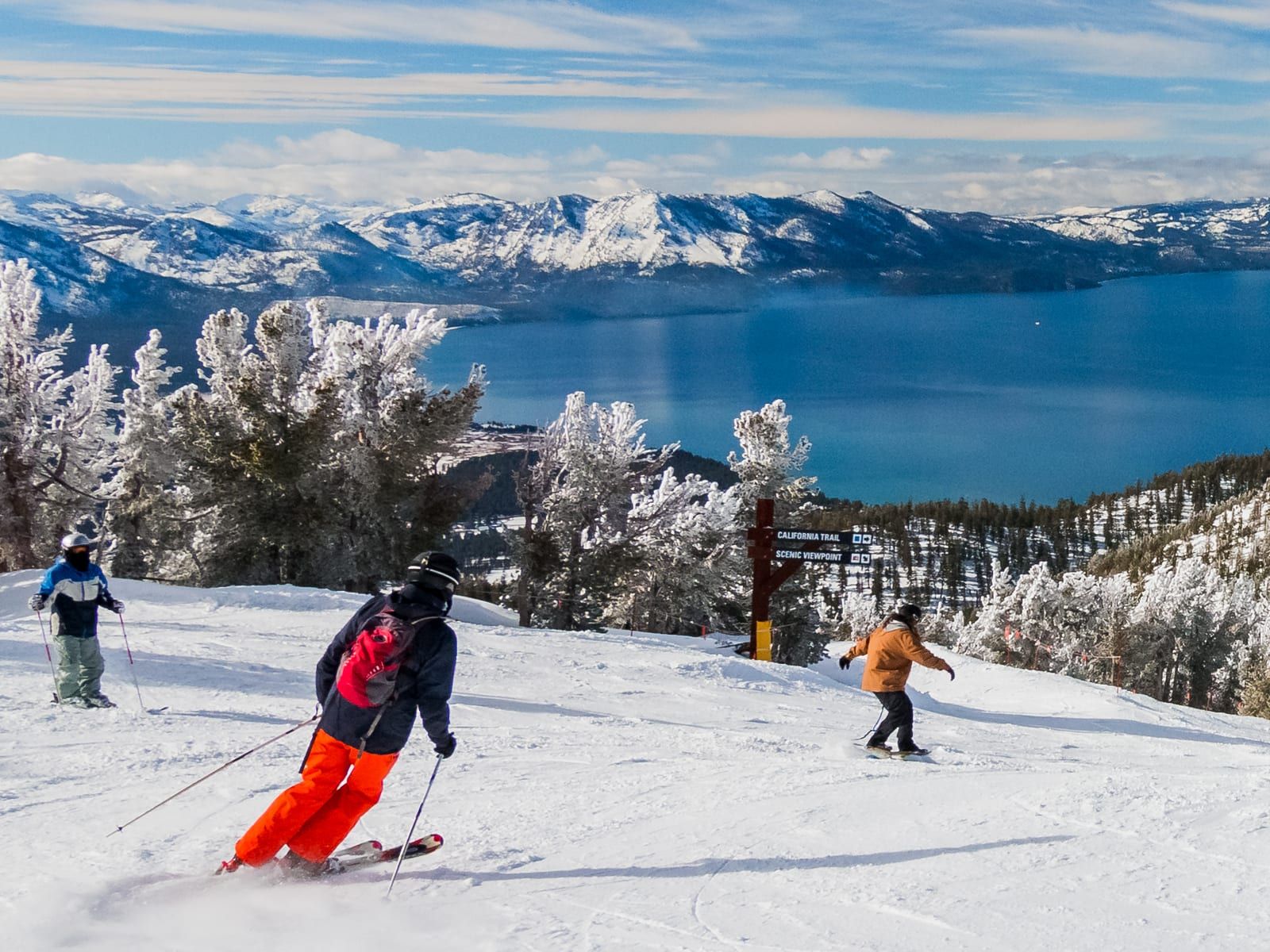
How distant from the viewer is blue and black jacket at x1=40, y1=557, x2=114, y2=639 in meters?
8.47

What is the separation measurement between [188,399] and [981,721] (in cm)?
2146

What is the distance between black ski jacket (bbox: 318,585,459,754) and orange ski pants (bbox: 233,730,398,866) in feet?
0.28

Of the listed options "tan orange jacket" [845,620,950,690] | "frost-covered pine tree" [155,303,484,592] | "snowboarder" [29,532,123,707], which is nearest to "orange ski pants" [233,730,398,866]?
"snowboarder" [29,532,123,707]

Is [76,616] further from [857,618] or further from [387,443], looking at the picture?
[857,618]

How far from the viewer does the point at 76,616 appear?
855cm

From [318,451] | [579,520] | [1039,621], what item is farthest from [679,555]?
[1039,621]

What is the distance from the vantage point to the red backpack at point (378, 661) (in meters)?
4.78

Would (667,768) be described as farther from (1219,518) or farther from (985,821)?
(1219,518)

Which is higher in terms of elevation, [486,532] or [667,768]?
[667,768]

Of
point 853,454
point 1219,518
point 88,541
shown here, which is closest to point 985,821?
point 88,541

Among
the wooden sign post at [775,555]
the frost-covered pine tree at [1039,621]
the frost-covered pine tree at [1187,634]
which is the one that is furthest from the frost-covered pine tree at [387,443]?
the frost-covered pine tree at [1187,634]

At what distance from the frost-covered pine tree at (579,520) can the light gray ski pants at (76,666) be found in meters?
18.4

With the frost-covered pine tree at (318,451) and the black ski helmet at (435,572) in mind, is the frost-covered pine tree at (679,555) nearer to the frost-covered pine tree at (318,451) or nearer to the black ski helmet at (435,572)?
the frost-covered pine tree at (318,451)

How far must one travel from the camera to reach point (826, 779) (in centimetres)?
698
